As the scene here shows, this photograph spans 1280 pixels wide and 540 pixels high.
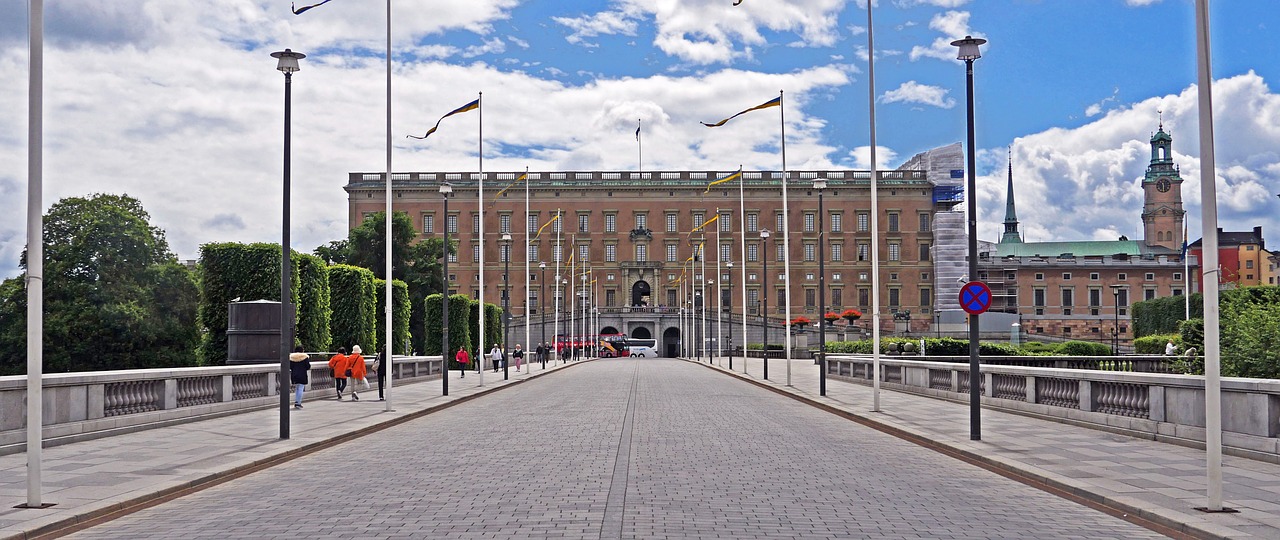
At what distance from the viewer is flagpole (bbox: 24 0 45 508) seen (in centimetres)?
1143

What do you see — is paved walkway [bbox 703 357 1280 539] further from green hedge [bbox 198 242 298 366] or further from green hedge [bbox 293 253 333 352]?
green hedge [bbox 293 253 333 352]

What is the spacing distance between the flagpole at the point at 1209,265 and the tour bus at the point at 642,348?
107 meters

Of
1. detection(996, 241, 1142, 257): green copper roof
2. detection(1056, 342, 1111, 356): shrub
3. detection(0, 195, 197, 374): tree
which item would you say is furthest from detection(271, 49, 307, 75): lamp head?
detection(996, 241, 1142, 257): green copper roof

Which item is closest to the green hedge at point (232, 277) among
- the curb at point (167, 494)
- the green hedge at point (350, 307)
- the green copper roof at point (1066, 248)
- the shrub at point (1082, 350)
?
the green hedge at point (350, 307)

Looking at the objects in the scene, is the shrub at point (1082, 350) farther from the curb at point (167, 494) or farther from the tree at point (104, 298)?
the tree at point (104, 298)

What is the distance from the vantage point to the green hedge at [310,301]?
132ft

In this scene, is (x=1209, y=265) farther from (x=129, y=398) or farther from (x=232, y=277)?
(x=232, y=277)

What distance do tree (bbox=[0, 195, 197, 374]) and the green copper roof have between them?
4709 inches

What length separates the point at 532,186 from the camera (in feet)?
Result: 445

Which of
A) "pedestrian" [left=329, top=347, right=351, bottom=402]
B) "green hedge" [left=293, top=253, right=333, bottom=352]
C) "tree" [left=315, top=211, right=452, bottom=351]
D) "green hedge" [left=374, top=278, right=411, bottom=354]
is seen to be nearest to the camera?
"pedestrian" [left=329, top=347, right=351, bottom=402]

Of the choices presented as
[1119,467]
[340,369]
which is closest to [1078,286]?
[340,369]

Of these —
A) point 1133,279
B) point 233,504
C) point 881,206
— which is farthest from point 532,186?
point 233,504

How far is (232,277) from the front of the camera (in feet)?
124

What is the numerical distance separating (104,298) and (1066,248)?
435 feet
